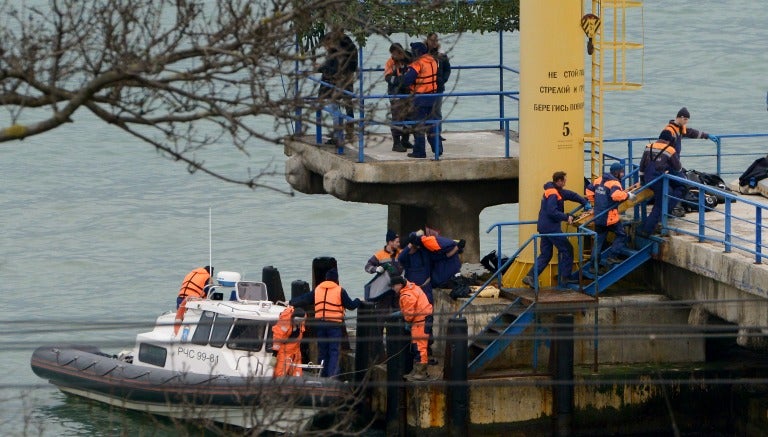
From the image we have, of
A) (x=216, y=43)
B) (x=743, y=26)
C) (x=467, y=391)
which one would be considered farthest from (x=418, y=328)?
(x=743, y=26)

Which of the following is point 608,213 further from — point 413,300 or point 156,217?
point 156,217

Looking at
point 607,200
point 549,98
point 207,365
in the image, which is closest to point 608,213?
point 607,200

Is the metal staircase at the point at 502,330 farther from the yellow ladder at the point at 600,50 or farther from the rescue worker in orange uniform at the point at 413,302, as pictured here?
the yellow ladder at the point at 600,50

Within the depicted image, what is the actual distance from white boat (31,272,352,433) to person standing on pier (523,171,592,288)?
3.15 meters

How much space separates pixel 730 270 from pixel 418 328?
416 cm

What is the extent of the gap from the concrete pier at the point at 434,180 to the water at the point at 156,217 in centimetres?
453

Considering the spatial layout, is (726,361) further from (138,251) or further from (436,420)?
(138,251)

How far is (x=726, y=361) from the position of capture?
76.9 ft

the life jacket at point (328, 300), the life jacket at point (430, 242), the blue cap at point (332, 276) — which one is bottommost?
the life jacket at point (328, 300)

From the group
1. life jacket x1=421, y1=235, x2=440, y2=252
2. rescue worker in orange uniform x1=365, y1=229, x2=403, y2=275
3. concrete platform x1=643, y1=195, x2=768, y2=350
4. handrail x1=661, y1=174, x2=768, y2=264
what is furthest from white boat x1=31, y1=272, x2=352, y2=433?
handrail x1=661, y1=174, x2=768, y2=264

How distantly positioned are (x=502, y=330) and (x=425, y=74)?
3801 mm

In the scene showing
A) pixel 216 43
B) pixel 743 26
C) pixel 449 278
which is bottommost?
pixel 449 278

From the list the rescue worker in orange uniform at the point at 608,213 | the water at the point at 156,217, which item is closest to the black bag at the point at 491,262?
the rescue worker in orange uniform at the point at 608,213

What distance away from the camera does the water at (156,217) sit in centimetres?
3394
